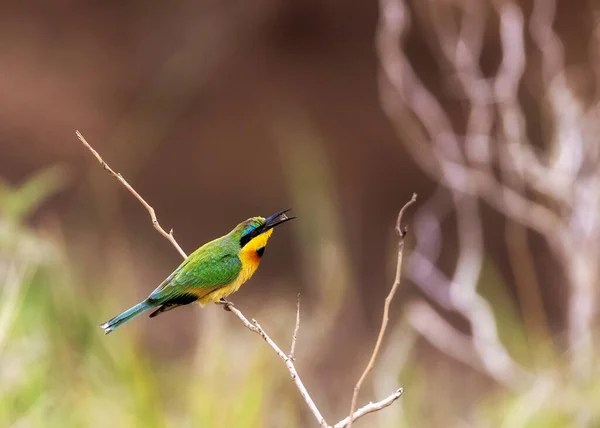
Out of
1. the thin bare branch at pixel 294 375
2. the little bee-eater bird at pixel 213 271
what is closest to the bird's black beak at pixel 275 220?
the little bee-eater bird at pixel 213 271

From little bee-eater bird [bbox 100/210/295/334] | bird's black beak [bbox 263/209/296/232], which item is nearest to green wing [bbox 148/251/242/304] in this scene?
little bee-eater bird [bbox 100/210/295/334]

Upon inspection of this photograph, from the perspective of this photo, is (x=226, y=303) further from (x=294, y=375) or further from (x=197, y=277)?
(x=294, y=375)

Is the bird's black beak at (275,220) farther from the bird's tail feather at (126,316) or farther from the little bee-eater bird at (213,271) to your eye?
the bird's tail feather at (126,316)

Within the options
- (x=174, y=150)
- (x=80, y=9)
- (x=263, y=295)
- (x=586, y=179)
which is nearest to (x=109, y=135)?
(x=174, y=150)

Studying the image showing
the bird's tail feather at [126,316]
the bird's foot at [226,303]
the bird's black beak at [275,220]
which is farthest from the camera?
the bird's foot at [226,303]

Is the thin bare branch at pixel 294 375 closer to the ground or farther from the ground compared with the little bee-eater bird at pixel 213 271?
closer to the ground

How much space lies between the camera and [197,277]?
1.07 metres

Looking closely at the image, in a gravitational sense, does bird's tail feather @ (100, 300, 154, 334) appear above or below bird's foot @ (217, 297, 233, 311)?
above

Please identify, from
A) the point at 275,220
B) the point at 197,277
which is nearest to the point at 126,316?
the point at 197,277

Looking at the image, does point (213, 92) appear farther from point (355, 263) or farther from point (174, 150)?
point (355, 263)

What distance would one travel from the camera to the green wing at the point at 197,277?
1031 mm

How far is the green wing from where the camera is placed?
1.03 meters

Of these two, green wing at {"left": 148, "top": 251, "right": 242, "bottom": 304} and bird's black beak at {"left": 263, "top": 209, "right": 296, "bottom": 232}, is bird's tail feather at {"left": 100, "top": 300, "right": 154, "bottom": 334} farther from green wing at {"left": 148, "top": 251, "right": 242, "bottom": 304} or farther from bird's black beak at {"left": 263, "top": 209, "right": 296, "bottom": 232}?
bird's black beak at {"left": 263, "top": 209, "right": 296, "bottom": 232}

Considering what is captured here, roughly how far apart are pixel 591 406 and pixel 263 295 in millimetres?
3034
